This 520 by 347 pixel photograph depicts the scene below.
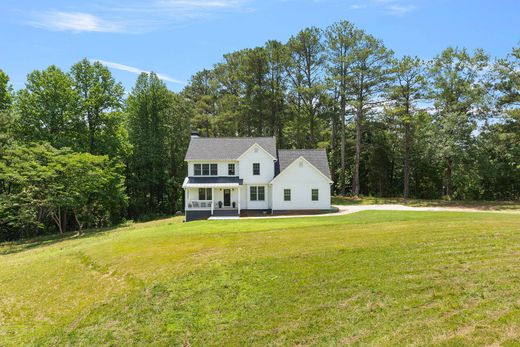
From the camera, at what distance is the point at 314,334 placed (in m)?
7.24

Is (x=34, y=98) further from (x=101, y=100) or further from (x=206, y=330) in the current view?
(x=206, y=330)

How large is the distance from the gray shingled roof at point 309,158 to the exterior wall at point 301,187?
0.89 meters

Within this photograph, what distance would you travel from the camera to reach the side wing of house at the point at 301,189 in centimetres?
2797

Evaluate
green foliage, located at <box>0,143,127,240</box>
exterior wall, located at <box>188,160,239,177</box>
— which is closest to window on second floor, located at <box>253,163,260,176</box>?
exterior wall, located at <box>188,160,239,177</box>

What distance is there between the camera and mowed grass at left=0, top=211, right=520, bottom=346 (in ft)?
23.6

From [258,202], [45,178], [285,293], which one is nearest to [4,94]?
[45,178]

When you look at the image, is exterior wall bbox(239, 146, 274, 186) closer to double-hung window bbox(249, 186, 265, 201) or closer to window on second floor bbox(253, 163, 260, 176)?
window on second floor bbox(253, 163, 260, 176)

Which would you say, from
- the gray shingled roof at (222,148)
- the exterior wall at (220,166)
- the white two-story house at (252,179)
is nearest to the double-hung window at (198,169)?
the white two-story house at (252,179)

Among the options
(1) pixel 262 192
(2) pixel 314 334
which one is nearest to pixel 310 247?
(2) pixel 314 334

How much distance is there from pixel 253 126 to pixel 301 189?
18.9m

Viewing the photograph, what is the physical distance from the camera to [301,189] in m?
28.0

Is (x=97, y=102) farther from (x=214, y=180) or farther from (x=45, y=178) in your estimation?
(x=214, y=180)

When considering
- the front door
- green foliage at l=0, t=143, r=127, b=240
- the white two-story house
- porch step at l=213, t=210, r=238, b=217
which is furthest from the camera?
the front door

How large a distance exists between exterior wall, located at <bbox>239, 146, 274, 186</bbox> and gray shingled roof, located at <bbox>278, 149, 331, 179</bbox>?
1.07 metres
